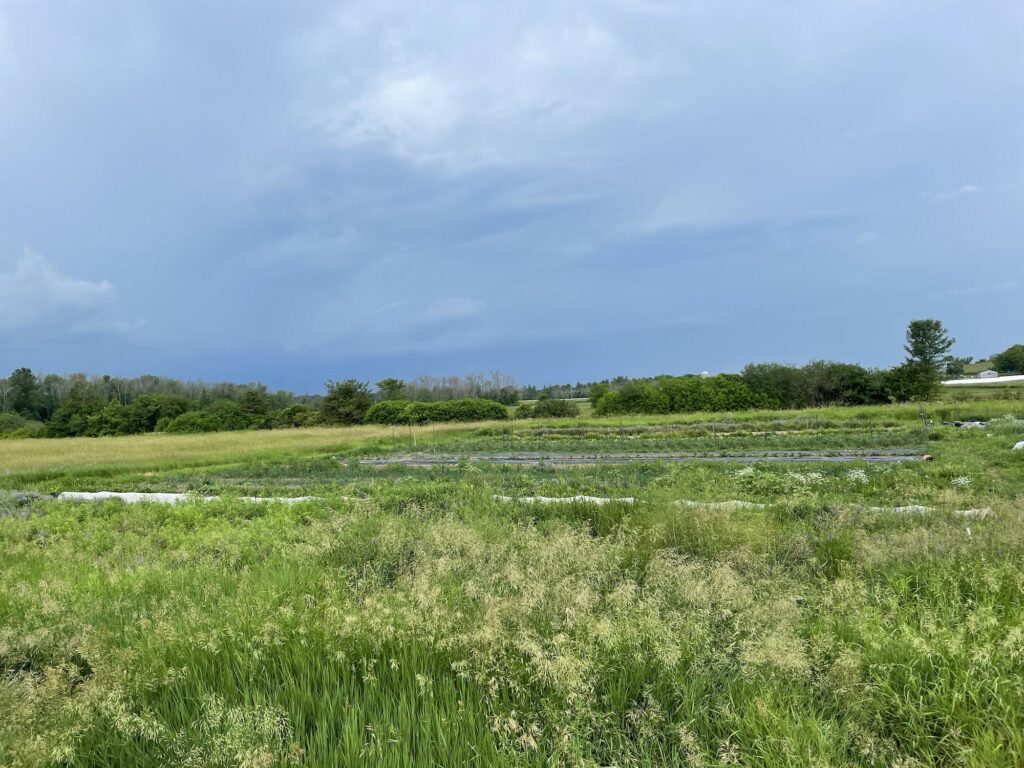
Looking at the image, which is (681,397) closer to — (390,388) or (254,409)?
(390,388)

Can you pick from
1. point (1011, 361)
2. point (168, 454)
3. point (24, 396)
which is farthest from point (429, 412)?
point (1011, 361)

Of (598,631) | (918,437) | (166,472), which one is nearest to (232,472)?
(166,472)

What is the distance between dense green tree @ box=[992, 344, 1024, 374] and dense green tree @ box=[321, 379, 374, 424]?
301ft

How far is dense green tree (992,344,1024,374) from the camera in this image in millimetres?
82938

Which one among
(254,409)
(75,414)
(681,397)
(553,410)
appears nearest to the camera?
(681,397)

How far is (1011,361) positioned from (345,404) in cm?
9618

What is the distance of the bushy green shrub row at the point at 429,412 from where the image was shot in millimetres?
62750

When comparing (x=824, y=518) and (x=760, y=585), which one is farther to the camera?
(x=824, y=518)

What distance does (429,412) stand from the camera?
63219 mm

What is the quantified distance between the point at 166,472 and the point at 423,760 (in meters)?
27.1

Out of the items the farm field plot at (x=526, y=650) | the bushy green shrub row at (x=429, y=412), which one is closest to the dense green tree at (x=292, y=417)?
the bushy green shrub row at (x=429, y=412)

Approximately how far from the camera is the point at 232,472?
23.6m

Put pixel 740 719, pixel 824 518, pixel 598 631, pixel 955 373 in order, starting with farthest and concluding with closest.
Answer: pixel 955 373, pixel 824 518, pixel 598 631, pixel 740 719

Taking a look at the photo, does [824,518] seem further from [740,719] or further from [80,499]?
[80,499]
